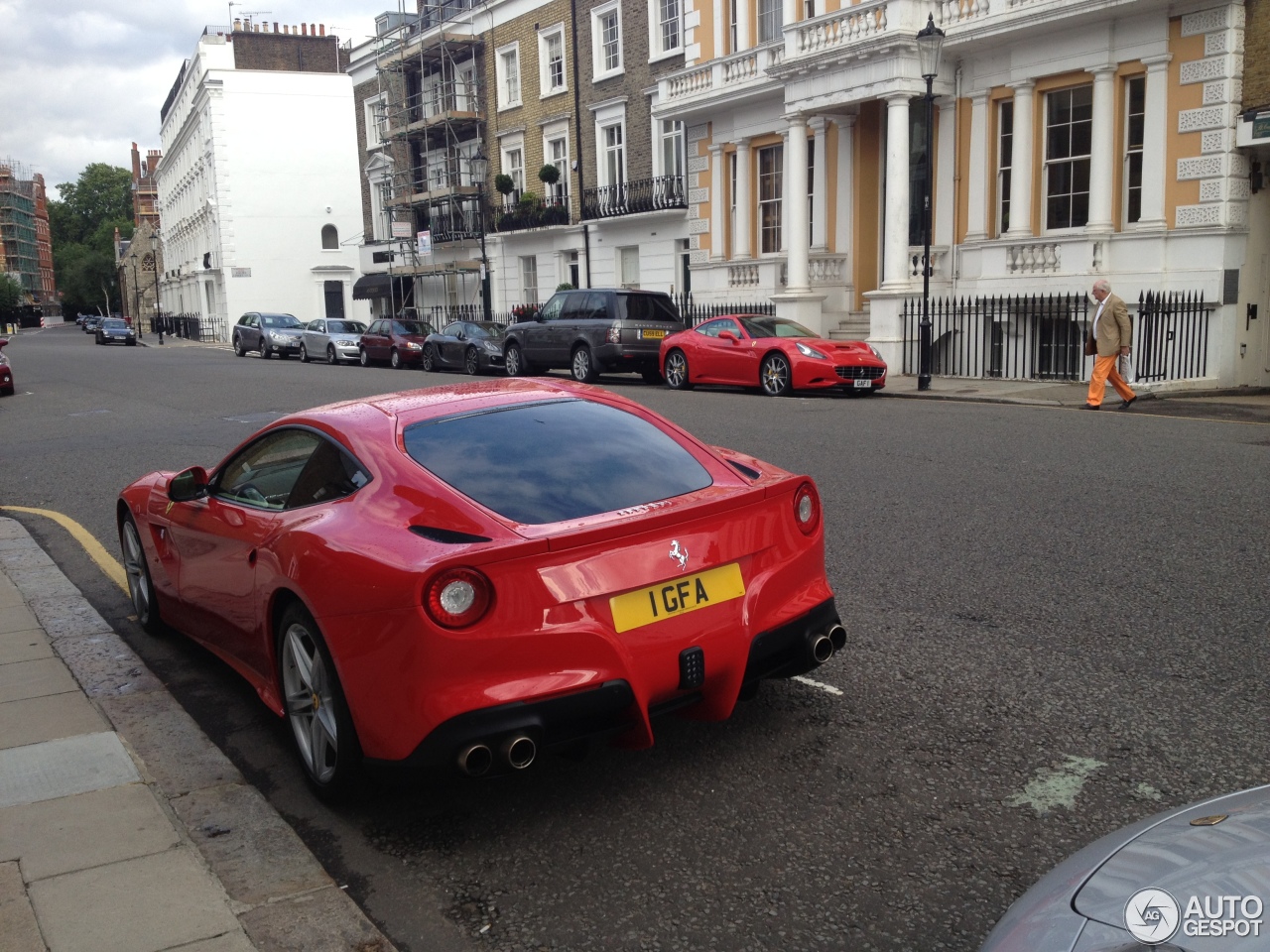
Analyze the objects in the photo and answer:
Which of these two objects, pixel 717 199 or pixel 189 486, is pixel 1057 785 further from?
pixel 717 199

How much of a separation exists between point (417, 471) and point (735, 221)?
24839 mm

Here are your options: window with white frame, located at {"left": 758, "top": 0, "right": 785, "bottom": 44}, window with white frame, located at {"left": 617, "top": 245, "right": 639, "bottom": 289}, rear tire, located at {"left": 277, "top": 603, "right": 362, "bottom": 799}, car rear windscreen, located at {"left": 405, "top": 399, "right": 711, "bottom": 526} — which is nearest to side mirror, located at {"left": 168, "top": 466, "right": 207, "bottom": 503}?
rear tire, located at {"left": 277, "top": 603, "right": 362, "bottom": 799}

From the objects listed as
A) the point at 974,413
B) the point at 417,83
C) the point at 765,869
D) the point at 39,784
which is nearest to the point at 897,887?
the point at 765,869

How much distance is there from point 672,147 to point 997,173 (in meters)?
11.8

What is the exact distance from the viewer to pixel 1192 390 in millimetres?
17297

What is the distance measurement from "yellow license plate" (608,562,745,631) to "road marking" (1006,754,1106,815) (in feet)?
3.68

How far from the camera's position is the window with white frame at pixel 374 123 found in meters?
48.1

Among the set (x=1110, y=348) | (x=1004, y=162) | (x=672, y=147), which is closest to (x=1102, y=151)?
(x=1004, y=162)

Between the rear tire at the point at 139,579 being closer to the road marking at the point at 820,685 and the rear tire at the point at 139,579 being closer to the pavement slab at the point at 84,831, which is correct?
the pavement slab at the point at 84,831

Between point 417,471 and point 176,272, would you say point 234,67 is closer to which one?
point 176,272

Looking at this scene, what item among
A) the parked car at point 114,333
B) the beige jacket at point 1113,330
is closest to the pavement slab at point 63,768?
the beige jacket at point 1113,330

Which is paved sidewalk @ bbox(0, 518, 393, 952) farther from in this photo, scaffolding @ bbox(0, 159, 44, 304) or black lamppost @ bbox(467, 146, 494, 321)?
scaffolding @ bbox(0, 159, 44, 304)

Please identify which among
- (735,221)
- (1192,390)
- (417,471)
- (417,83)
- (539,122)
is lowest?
(1192,390)

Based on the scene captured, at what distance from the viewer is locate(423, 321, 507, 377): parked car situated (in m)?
26.5
